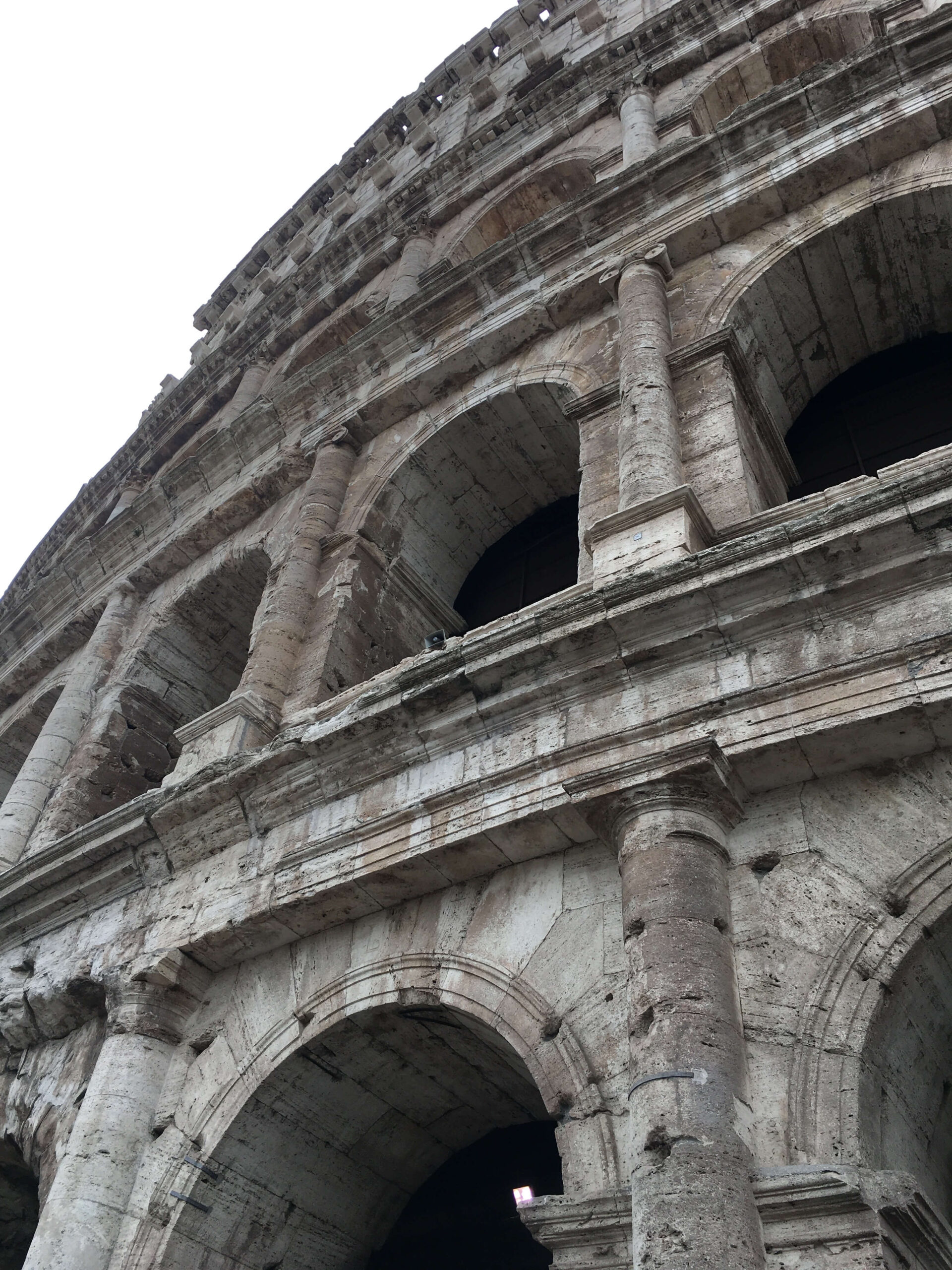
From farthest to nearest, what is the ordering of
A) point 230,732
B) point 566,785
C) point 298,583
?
point 298,583, point 230,732, point 566,785

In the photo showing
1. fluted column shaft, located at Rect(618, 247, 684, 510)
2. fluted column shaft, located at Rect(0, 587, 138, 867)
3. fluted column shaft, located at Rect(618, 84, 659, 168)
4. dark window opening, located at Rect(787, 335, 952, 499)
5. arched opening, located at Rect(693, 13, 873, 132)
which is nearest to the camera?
fluted column shaft, located at Rect(618, 247, 684, 510)

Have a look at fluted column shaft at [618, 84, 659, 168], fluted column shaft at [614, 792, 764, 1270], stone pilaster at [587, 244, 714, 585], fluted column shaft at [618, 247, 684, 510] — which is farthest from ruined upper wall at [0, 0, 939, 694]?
fluted column shaft at [614, 792, 764, 1270]

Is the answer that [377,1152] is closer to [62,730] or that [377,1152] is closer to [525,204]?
[62,730]

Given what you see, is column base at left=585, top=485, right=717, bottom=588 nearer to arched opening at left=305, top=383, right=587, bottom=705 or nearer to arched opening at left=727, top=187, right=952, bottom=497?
arched opening at left=727, top=187, right=952, bottom=497

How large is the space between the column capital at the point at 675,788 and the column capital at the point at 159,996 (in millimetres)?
2946

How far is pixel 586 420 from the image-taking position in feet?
24.7

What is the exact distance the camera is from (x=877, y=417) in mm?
7785

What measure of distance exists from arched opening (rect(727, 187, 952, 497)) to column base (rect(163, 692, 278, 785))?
4.33 metres

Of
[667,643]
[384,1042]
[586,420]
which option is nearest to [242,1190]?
[384,1042]

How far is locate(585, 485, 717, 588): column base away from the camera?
5.54 m

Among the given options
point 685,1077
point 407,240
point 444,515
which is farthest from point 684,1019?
point 407,240

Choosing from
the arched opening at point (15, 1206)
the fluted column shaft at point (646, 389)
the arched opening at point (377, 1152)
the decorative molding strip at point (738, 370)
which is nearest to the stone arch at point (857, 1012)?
the arched opening at point (377, 1152)

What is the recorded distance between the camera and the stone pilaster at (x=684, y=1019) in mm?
3285

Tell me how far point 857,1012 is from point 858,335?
5.99 meters
